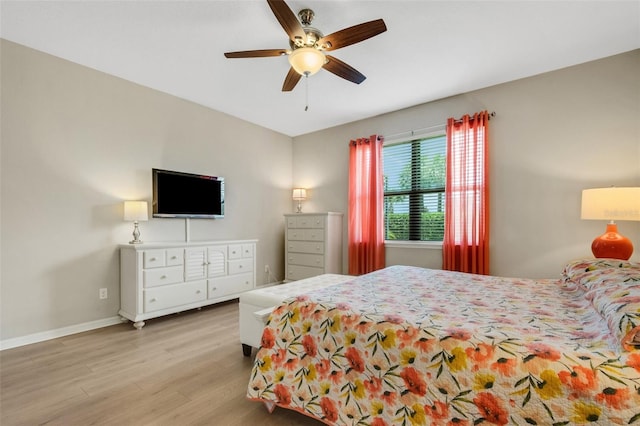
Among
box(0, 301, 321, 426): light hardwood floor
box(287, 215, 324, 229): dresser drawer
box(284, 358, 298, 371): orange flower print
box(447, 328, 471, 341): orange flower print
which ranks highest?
box(287, 215, 324, 229): dresser drawer

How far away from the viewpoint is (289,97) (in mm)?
3572

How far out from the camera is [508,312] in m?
1.38

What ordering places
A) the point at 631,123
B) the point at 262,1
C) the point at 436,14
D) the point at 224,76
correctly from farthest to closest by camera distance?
the point at 224,76 < the point at 631,123 < the point at 436,14 < the point at 262,1

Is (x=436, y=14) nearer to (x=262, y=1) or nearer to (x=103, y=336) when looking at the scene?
(x=262, y=1)

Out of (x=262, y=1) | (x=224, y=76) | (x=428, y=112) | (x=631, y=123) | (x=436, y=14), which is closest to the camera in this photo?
(x=262, y=1)

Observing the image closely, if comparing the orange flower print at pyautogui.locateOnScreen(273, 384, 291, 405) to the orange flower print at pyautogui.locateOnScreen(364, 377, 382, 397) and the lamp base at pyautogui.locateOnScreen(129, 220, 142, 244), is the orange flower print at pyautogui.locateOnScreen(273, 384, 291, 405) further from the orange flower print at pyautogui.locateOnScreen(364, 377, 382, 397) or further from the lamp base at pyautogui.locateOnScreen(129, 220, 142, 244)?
the lamp base at pyautogui.locateOnScreen(129, 220, 142, 244)

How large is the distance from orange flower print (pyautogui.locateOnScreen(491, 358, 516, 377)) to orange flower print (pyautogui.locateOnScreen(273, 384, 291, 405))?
978 mm

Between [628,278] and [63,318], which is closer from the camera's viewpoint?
[628,278]

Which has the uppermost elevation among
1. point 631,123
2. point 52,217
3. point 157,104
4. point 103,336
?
point 157,104

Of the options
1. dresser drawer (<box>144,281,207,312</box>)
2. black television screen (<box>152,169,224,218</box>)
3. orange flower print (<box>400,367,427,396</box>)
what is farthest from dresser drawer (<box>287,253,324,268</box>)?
orange flower print (<box>400,367,427,396</box>)

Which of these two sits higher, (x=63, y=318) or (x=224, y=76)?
(x=224, y=76)

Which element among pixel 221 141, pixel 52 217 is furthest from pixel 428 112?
pixel 52 217

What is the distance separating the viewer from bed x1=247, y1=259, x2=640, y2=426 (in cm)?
88

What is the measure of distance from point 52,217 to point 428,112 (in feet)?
14.0
